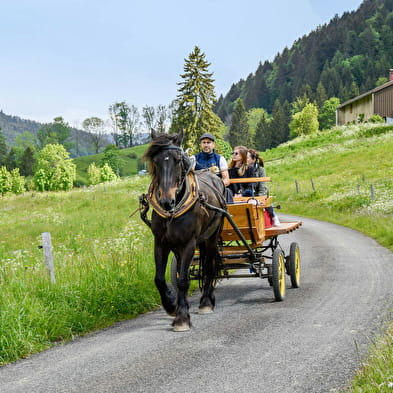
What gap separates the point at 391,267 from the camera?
34.2 ft

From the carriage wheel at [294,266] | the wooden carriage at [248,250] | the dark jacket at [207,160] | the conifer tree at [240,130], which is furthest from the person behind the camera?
the conifer tree at [240,130]

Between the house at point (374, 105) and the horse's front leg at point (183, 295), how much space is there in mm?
61736

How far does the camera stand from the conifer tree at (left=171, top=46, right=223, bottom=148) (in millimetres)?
47281

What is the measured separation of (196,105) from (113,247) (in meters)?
40.1

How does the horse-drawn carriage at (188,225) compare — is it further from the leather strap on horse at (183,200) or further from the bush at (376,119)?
the bush at (376,119)

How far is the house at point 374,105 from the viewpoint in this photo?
6388 centimetres

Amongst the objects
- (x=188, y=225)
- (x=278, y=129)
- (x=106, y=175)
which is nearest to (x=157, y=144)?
(x=188, y=225)

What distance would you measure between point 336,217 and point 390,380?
19.8 meters

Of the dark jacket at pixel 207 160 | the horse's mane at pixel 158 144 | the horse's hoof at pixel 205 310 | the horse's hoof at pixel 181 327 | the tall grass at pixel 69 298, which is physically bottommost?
the horse's hoof at pixel 205 310

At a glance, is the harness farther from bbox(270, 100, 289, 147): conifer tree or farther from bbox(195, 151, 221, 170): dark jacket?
bbox(270, 100, 289, 147): conifer tree

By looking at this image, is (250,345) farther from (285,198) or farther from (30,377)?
(285,198)

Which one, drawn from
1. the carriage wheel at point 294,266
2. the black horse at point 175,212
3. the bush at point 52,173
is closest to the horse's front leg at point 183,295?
the black horse at point 175,212

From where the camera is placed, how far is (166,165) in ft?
19.1

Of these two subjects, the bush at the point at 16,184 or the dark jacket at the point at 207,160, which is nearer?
the dark jacket at the point at 207,160
